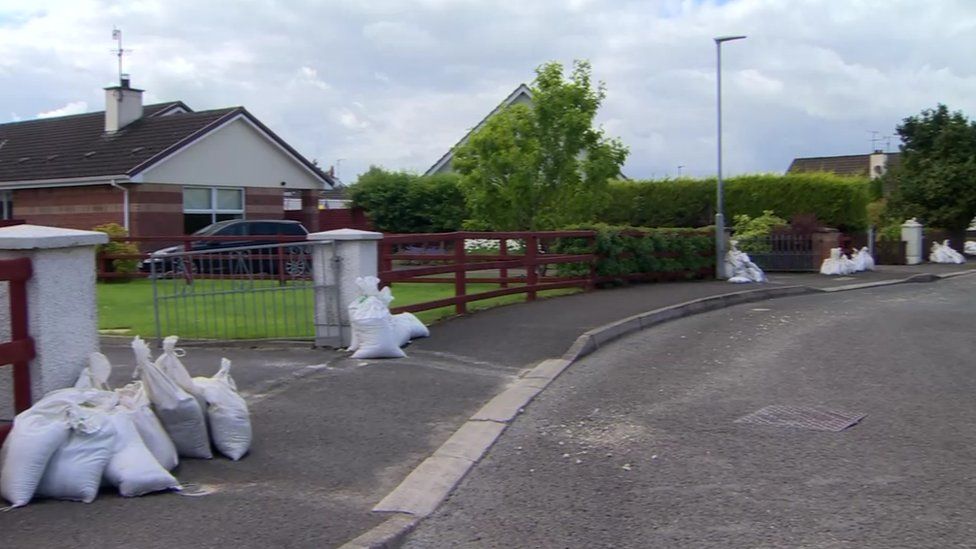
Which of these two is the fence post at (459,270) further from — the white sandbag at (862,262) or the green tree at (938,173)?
the green tree at (938,173)

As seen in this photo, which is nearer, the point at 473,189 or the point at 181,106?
the point at 473,189

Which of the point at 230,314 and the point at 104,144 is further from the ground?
the point at 104,144

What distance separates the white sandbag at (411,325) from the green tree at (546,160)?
11762mm

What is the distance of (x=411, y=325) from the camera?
11.2m

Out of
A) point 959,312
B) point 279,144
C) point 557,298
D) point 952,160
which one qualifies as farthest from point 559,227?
point 952,160

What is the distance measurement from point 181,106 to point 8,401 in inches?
1195

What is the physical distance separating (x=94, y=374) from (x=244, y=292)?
5105 millimetres

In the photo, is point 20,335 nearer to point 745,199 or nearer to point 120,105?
point 120,105

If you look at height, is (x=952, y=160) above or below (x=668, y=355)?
above

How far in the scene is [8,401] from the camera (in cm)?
568

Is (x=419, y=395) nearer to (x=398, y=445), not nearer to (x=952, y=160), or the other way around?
(x=398, y=445)

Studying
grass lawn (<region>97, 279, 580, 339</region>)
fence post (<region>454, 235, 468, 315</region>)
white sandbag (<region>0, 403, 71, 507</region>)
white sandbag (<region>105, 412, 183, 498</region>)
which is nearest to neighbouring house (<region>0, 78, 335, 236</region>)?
grass lawn (<region>97, 279, 580, 339</region>)

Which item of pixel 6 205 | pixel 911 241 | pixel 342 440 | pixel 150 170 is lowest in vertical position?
pixel 342 440

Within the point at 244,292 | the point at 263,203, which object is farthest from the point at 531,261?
the point at 263,203
